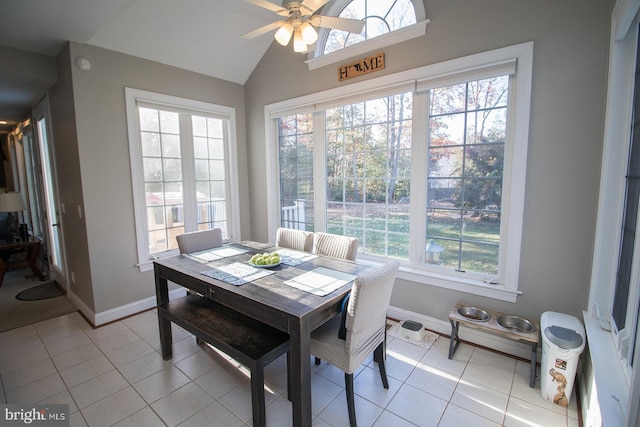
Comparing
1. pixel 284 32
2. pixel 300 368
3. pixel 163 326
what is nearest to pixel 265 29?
pixel 284 32

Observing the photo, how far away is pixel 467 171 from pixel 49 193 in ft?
16.3

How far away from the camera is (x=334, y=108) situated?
326cm

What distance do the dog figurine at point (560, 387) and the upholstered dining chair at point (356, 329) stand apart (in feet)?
3.61

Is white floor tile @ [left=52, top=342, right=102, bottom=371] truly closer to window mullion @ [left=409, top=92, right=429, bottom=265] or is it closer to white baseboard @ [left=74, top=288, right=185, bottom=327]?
white baseboard @ [left=74, top=288, right=185, bottom=327]

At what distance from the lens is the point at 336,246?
2684 mm

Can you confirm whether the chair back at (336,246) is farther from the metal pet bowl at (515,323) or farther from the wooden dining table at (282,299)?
the metal pet bowl at (515,323)

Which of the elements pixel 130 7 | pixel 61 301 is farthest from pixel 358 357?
pixel 61 301

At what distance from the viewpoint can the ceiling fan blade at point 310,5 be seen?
6.10 feet

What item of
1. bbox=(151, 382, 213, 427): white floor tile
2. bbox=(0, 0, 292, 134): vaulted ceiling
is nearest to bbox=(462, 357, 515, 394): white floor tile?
bbox=(151, 382, 213, 427): white floor tile

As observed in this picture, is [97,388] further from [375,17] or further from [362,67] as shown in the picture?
[375,17]

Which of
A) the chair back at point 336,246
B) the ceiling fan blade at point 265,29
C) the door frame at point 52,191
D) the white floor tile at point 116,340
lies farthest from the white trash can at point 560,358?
the door frame at point 52,191

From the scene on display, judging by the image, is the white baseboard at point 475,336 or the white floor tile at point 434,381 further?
the white baseboard at point 475,336

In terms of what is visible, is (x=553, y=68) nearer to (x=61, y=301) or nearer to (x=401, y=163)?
(x=401, y=163)

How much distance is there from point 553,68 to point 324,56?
2035mm
